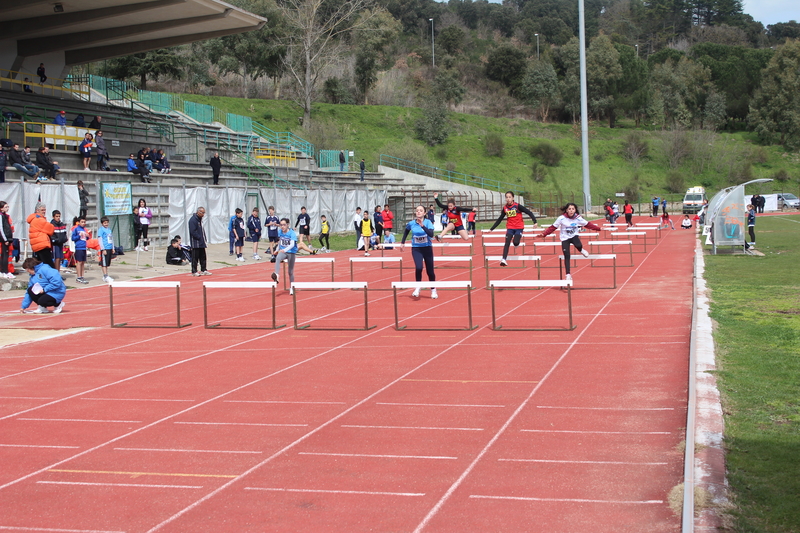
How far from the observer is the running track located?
516 centimetres

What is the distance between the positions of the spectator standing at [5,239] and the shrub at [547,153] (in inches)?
2639

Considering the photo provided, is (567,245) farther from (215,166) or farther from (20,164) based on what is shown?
(215,166)

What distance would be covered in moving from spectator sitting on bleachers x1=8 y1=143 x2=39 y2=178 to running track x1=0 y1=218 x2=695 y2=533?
14088 millimetres

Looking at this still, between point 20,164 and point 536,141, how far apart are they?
218 feet

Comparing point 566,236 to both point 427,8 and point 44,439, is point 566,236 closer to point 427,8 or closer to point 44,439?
point 44,439

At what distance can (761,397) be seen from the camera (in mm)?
7480

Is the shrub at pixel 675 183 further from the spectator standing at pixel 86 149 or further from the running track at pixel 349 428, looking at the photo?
the running track at pixel 349 428

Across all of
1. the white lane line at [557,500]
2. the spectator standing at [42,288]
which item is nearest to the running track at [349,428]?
the white lane line at [557,500]

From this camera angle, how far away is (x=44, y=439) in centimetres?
700

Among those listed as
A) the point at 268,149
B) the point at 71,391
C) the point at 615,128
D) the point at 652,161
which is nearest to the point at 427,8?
the point at 615,128

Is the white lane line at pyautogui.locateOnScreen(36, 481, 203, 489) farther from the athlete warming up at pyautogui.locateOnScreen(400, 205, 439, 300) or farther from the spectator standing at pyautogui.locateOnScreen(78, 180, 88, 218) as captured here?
the spectator standing at pyautogui.locateOnScreen(78, 180, 88, 218)

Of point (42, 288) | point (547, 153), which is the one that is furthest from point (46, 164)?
point (547, 153)

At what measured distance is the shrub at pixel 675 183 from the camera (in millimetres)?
79812

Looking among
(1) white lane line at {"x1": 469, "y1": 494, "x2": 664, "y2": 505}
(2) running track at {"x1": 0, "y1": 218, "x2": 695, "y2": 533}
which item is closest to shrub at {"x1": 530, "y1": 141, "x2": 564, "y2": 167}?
(2) running track at {"x1": 0, "y1": 218, "x2": 695, "y2": 533}
